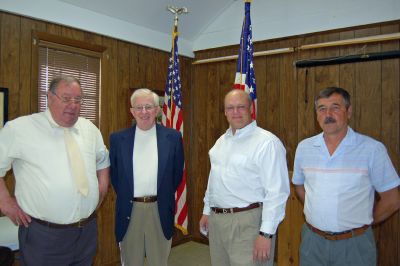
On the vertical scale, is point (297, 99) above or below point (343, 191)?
above

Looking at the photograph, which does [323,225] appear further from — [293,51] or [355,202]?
[293,51]

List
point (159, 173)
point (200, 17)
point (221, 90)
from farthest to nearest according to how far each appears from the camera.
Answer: point (221, 90) → point (200, 17) → point (159, 173)

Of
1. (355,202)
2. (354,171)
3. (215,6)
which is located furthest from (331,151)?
(215,6)

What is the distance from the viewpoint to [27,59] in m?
2.94

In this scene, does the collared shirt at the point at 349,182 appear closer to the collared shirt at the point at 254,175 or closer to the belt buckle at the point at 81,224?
the collared shirt at the point at 254,175

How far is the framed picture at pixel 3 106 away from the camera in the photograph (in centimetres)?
274

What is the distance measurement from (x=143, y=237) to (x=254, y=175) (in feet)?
2.94

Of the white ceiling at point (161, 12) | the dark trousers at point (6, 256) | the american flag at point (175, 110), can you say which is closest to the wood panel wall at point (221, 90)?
the white ceiling at point (161, 12)

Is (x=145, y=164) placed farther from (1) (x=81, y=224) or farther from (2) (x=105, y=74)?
(2) (x=105, y=74)

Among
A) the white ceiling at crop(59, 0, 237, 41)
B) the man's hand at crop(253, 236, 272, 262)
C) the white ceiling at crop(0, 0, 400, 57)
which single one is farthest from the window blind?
the man's hand at crop(253, 236, 272, 262)

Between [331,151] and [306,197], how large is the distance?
31 centimetres

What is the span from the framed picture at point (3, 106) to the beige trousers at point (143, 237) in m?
1.37

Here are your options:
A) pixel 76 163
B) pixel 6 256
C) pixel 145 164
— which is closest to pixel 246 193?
pixel 145 164

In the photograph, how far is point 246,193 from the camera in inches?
76.9
